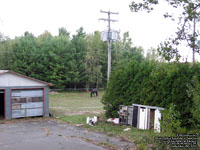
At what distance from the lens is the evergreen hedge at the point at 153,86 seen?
11.2 metres

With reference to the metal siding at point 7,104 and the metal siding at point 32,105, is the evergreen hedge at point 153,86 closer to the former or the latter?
the metal siding at point 32,105

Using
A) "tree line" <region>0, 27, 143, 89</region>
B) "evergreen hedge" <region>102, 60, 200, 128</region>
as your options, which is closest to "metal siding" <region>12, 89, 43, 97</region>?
"evergreen hedge" <region>102, 60, 200, 128</region>

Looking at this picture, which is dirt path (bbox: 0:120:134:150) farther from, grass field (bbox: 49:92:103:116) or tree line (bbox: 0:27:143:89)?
tree line (bbox: 0:27:143:89)

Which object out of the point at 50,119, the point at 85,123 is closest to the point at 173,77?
the point at 85,123

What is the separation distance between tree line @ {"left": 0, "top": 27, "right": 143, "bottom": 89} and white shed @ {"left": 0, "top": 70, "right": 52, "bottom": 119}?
22909 millimetres

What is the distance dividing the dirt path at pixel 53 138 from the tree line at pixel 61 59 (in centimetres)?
2646

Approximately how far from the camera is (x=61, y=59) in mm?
40469

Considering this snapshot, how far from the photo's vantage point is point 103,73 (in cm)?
4575

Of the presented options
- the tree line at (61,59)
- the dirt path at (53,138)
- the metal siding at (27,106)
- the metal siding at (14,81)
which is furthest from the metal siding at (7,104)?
the tree line at (61,59)

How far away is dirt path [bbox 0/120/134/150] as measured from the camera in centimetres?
927

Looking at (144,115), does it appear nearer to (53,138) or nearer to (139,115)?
(139,115)

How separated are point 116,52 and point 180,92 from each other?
115 feet

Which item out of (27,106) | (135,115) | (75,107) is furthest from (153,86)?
(75,107)

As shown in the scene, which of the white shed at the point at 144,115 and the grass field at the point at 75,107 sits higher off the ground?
the white shed at the point at 144,115
